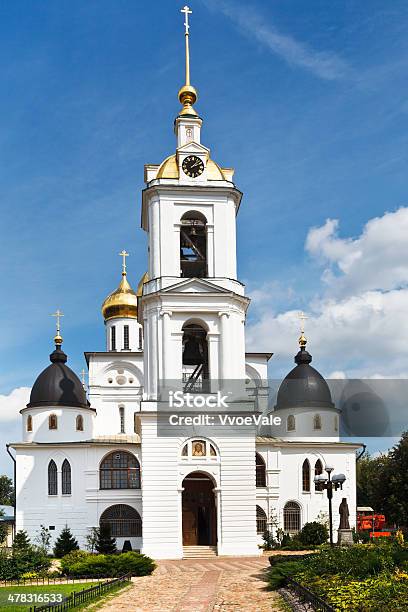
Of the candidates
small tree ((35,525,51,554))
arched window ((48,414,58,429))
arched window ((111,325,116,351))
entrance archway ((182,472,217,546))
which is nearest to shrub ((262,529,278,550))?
entrance archway ((182,472,217,546))

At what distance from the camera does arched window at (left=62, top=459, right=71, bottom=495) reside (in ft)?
134

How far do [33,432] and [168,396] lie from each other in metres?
12.8

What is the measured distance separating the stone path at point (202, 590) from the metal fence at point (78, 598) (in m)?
0.42

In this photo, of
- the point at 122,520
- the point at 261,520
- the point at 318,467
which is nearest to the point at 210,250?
the point at 261,520

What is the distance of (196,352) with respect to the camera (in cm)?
3575

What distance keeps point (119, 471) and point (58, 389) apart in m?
5.47

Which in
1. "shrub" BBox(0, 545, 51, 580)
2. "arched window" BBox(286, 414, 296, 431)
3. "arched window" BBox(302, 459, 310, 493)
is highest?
"arched window" BBox(286, 414, 296, 431)

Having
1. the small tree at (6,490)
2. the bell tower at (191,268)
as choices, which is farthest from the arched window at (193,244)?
the small tree at (6,490)

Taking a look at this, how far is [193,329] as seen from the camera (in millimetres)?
34906

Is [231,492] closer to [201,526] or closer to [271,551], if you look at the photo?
[201,526]

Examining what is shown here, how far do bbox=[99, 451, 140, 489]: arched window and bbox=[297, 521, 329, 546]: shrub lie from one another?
8.73 metres

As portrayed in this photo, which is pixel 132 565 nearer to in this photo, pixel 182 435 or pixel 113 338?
pixel 182 435

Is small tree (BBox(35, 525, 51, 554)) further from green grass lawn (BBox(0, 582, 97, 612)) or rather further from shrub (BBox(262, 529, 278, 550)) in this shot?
green grass lawn (BBox(0, 582, 97, 612))

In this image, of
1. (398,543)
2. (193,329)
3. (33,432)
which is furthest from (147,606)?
(33,432)
